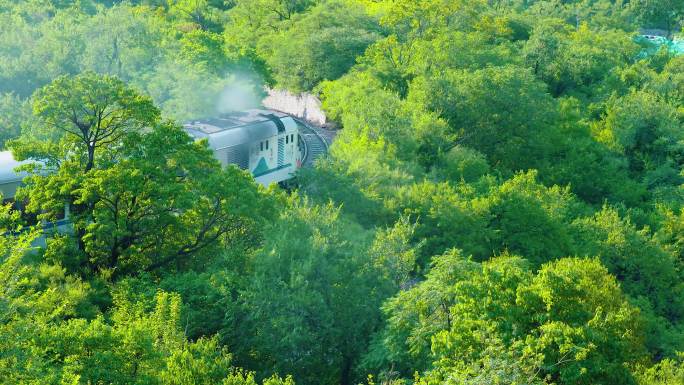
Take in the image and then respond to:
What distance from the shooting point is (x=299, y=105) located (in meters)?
56.3

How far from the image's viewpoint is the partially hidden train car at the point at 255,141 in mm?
33206

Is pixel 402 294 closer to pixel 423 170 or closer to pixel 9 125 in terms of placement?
pixel 423 170

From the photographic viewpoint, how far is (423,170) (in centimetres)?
3619

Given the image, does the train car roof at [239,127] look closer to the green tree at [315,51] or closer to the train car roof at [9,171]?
the train car roof at [9,171]

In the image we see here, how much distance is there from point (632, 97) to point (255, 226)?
1460 inches

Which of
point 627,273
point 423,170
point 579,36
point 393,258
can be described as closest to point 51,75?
point 423,170

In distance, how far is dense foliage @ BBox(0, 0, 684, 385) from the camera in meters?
18.5

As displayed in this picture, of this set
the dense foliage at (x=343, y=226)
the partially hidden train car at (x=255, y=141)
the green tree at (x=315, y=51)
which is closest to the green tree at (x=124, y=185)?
the dense foliage at (x=343, y=226)

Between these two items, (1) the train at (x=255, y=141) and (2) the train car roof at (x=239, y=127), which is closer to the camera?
(2) the train car roof at (x=239, y=127)

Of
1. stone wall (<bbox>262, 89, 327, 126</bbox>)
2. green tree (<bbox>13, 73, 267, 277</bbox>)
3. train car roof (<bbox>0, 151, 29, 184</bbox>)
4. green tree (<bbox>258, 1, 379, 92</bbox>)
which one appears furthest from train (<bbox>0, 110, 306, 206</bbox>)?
green tree (<bbox>258, 1, 379, 92</bbox>)

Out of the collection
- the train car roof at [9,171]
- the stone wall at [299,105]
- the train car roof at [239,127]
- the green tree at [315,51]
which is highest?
the train car roof at [9,171]

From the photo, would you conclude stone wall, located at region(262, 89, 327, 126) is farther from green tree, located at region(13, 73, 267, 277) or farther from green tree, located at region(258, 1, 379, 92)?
green tree, located at region(13, 73, 267, 277)

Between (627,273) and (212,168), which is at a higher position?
(212,168)

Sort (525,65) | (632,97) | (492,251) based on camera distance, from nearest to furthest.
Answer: (492,251) < (632,97) < (525,65)
